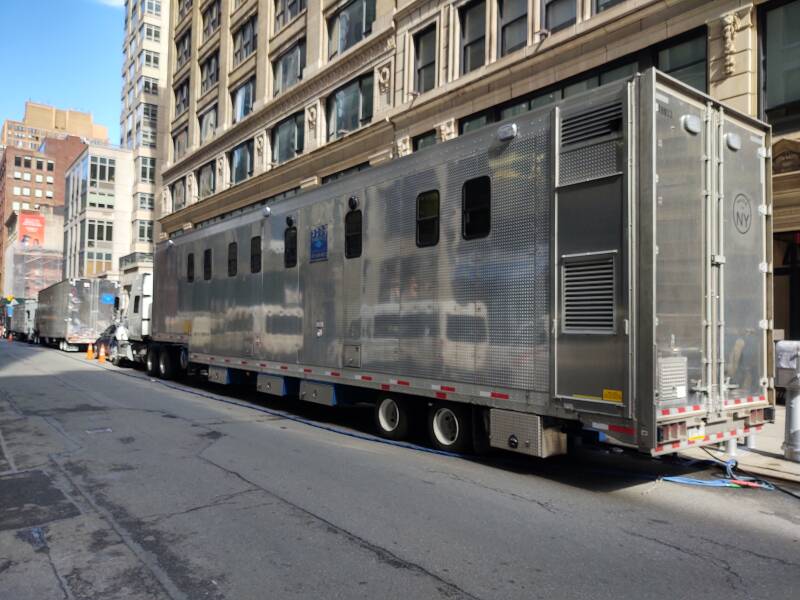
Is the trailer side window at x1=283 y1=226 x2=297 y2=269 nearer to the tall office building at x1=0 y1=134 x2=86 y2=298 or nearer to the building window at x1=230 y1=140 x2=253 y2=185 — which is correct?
the building window at x1=230 y1=140 x2=253 y2=185

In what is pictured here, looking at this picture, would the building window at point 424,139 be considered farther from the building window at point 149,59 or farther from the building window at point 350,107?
the building window at point 149,59

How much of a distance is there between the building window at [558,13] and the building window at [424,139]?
5.04m

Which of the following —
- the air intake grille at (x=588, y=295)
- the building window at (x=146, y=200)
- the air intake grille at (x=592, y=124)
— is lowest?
the air intake grille at (x=588, y=295)

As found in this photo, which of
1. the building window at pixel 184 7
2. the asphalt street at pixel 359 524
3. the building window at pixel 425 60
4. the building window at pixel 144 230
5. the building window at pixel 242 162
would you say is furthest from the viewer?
the building window at pixel 144 230

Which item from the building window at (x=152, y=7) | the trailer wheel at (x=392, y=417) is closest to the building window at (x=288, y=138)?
the trailer wheel at (x=392, y=417)

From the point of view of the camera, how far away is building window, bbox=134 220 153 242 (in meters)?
62.6

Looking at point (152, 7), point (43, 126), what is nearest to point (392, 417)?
point (152, 7)

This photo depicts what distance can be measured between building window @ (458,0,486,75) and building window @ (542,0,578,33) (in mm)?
2367

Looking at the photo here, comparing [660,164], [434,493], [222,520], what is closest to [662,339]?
[660,164]

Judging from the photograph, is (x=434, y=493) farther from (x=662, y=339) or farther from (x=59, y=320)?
(x=59, y=320)

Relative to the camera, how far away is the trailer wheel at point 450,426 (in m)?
8.39

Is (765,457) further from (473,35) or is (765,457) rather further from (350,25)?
(350,25)

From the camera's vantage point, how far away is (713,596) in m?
4.20

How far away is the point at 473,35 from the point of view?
19641 millimetres
